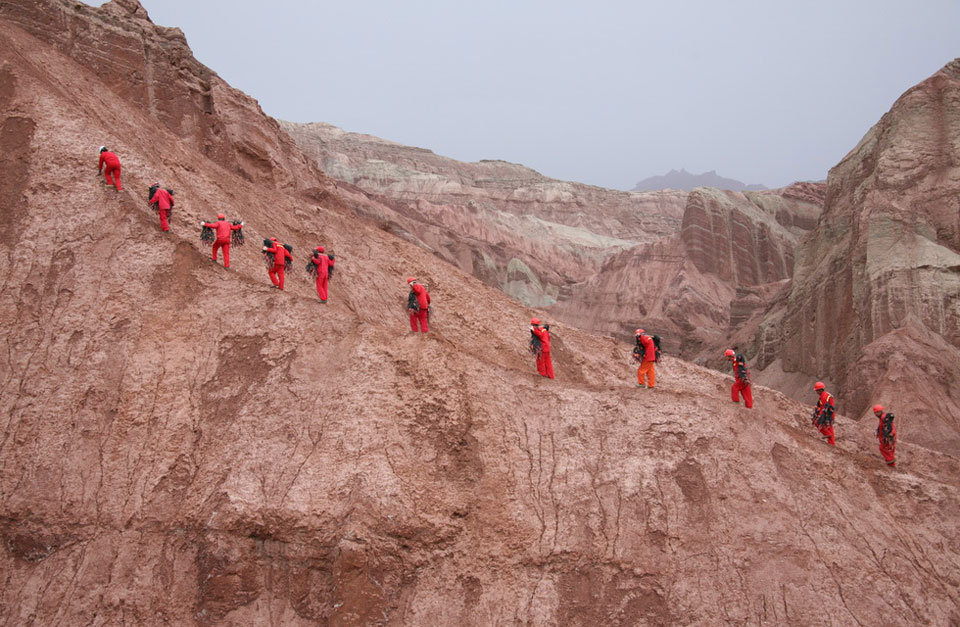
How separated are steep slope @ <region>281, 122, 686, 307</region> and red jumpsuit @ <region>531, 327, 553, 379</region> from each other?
3485 centimetres

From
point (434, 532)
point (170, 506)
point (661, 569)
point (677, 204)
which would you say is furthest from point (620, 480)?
point (677, 204)

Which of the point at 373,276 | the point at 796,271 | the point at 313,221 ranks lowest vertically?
the point at 373,276

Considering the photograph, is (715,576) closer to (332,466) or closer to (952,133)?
(332,466)

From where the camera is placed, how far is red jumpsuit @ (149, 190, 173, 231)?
12.5 meters

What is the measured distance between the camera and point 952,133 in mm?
26500

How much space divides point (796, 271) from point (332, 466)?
95.0 feet

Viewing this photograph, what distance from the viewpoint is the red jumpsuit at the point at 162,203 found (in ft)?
41.0

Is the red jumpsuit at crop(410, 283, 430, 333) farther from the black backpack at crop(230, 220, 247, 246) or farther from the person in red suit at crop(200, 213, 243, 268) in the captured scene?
the black backpack at crop(230, 220, 247, 246)

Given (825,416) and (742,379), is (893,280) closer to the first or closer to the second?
(825,416)

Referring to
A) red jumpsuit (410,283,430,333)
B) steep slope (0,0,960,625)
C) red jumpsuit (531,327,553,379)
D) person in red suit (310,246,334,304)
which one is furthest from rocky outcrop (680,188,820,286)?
person in red suit (310,246,334,304)

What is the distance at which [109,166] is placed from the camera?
12.7 m

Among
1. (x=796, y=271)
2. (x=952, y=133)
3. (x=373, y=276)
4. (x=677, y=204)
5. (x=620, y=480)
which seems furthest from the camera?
(x=677, y=204)

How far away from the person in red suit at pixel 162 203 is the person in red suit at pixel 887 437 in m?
13.7

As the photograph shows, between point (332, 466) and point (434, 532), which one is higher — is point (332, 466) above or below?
above
